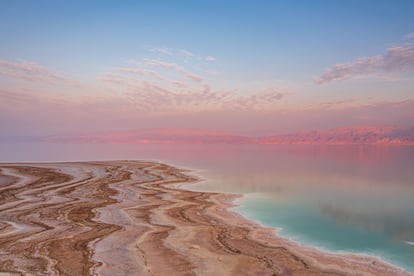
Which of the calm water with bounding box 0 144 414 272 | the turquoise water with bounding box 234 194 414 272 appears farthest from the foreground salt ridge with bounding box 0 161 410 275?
the calm water with bounding box 0 144 414 272

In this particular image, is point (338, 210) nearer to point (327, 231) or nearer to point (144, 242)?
point (327, 231)

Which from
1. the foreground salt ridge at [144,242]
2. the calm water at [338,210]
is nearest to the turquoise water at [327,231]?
the calm water at [338,210]

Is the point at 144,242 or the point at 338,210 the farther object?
the point at 338,210

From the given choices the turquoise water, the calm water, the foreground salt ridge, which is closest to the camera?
the foreground salt ridge

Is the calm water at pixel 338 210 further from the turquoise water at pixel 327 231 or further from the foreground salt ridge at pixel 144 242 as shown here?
the foreground salt ridge at pixel 144 242

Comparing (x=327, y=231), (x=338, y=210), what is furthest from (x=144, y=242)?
(x=338, y=210)

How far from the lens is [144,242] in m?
17.0

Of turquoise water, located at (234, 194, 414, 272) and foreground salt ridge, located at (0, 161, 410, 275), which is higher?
foreground salt ridge, located at (0, 161, 410, 275)

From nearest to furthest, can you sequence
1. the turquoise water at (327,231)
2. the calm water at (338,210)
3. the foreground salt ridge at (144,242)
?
the foreground salt ridge at (144,242) < the turquoise water at (327,231) < the calm water at (338,210)

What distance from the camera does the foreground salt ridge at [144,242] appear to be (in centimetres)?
1380

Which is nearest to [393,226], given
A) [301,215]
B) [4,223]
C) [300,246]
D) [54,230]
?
[301,215]

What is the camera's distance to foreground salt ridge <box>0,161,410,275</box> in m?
13.8

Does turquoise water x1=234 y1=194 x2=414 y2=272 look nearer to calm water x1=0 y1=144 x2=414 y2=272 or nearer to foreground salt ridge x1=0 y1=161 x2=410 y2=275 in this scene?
calm water x1=0 y1=144 x2=414 y2=272

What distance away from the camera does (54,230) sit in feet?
61.8
